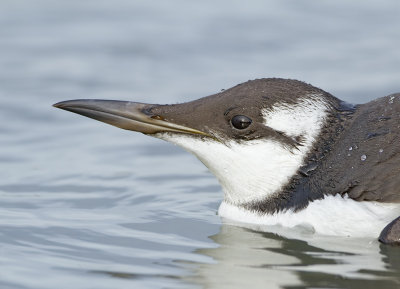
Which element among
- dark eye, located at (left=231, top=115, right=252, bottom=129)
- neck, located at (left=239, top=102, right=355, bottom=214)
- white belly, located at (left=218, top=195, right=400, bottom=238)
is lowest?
white belly, located at (left=218, top=195, right=400, bottom=238)

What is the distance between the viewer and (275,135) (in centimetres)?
1088

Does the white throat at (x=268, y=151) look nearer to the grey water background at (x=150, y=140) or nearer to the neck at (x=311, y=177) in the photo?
the neck at (x=311, y=177)

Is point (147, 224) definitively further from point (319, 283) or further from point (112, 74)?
point (112, 74)

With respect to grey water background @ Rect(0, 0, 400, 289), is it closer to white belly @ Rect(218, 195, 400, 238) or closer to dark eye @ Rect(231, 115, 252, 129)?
white belly @ Rect(218, 195, 400, 238)

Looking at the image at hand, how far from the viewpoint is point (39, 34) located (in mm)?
17578

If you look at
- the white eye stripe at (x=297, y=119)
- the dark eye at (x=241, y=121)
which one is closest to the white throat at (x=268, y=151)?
the white eye stripe at (x=297, y=119)

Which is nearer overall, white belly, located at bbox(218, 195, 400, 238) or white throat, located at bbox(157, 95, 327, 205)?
white belly, located at bbox(218, 195, 400, 238)

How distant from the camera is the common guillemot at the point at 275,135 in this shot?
10641 mm

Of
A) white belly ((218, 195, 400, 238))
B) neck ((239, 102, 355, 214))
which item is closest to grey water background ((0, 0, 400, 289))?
white belly ((218, 195, 400, 238))

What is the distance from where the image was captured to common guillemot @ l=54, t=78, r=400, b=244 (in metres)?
10.6

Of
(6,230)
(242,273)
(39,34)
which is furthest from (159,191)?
(39,34)

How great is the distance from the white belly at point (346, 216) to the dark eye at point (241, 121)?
0.97 metres

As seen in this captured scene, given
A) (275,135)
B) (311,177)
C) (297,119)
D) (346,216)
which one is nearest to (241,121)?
(275,135)

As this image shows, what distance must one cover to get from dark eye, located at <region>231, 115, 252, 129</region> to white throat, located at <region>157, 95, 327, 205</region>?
0.16m
